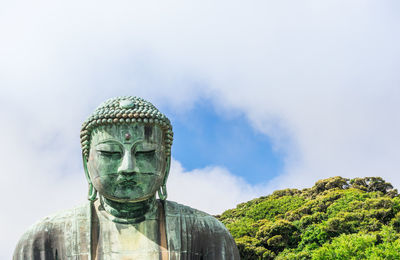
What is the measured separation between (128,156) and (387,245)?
39.3 m

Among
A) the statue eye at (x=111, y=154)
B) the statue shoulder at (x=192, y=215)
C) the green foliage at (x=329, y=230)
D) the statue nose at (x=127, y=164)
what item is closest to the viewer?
the statue nose at (x=127, y=164)

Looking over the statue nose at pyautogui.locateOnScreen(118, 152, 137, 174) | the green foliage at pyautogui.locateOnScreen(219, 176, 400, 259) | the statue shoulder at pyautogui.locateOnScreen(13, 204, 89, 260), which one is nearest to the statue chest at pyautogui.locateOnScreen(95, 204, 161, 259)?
the statue shoulder at pyautogui.locateOnScreen(13, 204, 89, 260)

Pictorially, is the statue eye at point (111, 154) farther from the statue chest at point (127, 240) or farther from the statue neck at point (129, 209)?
the statue chest at point (127, 240)

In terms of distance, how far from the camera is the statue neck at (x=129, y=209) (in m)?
8.88

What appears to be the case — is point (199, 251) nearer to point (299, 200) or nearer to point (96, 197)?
point (96, 197)

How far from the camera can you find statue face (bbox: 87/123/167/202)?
27.9 feet

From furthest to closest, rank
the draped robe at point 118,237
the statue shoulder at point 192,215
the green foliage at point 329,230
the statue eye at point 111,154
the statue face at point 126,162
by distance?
the green foliage at point 329,230 → the statue shoulder at point 192,215 → the draped robe at point 118,237 → the statue eye at point 111,154 → the statue face at point 126,162

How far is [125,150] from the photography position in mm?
8555

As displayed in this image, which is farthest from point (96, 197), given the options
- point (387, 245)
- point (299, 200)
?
point (299, 200)

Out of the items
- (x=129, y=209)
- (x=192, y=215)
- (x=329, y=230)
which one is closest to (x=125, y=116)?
(x=129, y=209)

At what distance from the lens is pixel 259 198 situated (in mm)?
90562

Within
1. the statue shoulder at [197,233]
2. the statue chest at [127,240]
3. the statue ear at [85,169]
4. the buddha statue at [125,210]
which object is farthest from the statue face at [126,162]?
the statue shoulder at [197,233]

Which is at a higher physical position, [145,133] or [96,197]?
[145,133]

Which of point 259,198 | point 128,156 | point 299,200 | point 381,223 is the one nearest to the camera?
point 128,156
